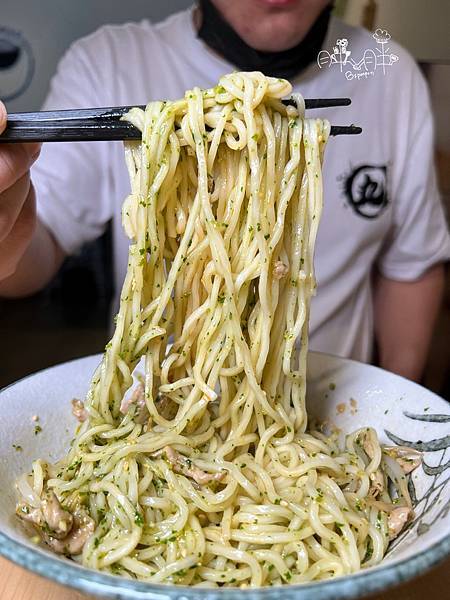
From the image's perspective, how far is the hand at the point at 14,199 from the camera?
1192 millimetres

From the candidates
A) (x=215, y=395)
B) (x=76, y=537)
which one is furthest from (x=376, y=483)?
(x=76, y=537)

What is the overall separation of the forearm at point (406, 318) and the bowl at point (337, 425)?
0.84m

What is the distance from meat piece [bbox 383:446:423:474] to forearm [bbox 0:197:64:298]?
3.90 feet

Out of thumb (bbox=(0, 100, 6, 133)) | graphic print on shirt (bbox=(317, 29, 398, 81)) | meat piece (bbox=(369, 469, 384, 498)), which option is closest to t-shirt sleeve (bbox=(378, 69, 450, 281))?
graphic print on shirt (bbox=(317, 29, 398, 81))

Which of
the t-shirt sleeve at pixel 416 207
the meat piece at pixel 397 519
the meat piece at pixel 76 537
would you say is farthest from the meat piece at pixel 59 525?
the t-shirt sleeve at pixel 416 207

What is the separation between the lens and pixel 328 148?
77.4 inches

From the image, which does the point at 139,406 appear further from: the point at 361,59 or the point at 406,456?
the point at 361,59

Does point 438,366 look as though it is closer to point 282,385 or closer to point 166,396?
point 282,385

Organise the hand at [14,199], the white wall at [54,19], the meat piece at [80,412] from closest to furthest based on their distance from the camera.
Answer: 1. the hand at [14,199]
2. the meat piece at [80,412]
3. the white wall at [54,19]

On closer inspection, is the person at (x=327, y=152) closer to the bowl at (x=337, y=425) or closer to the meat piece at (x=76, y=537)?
the bowl at (x=337, y=425)

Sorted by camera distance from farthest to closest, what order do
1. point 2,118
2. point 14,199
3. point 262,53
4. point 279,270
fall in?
point 262,53, point 14,199, point 279,270, point 2,118

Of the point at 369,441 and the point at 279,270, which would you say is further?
the point at 369,441

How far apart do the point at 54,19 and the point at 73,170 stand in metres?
0.51

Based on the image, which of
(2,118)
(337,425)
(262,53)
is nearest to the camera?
(2,118)
